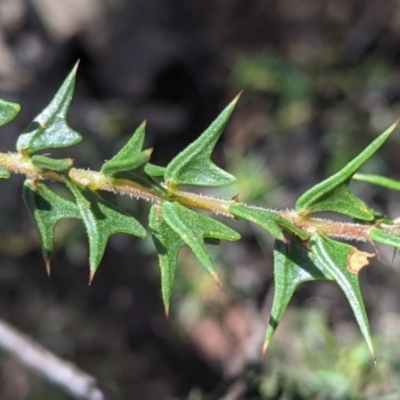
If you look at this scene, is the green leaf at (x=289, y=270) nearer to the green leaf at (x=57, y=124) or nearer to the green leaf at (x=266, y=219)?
the green leaf at (x=266, y=219)

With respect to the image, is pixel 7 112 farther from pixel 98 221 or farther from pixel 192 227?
pixel 192 227

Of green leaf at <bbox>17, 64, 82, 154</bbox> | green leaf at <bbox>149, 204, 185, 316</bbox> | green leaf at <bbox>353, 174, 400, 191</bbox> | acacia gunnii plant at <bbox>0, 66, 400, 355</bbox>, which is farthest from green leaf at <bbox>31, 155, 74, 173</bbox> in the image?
green leaf at <bbox>353, 174, 400, 191</bbox>

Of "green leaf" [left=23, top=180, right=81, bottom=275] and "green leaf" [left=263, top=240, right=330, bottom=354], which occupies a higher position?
"green leaf" [left=23, top=180, right=81, bottom=275]

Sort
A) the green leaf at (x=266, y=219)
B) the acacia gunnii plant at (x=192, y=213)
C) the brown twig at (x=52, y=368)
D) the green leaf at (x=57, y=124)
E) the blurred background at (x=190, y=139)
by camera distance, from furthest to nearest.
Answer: the blurred background at (x=190, y=139), the brown twig at (x=52, y=368), the green leaf at (x=57, y=124), the acacia gunnii plant at (x=192, y=213), the green leaf at (x=266, y=219)

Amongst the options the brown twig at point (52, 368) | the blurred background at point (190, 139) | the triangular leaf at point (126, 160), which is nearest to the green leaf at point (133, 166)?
the triangular leaf at point (126, 160)

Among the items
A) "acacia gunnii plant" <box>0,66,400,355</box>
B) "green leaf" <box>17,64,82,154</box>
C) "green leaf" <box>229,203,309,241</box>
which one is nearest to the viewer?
"green leaf" <box>229,203,309,241</box>

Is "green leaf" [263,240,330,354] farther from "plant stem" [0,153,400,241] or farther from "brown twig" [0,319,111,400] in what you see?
"brown twig" [0,319,111,400]

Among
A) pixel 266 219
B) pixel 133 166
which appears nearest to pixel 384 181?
pixel 266 219
